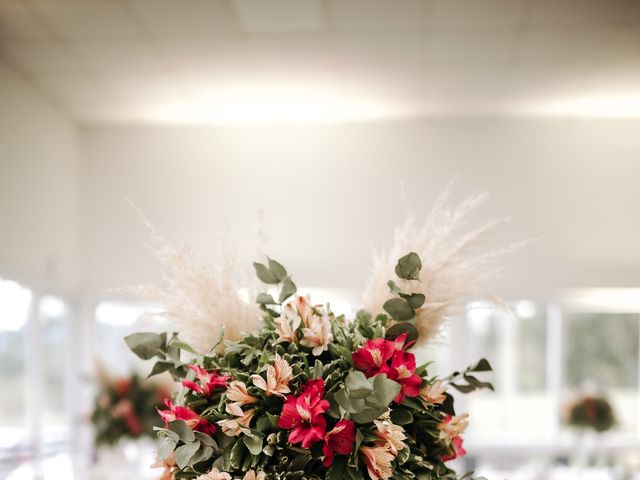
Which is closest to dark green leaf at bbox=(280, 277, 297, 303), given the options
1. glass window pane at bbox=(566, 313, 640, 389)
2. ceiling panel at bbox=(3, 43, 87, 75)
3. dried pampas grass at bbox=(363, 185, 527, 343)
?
dried pampas grass at bbox=(363, 185, 527, 343)

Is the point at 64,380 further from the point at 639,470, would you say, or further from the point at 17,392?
the point at 639,470

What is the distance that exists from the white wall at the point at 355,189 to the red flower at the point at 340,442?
13.9 ft

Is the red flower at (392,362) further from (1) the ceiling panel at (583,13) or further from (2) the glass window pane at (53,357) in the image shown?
(2) the glass window pane at (53,357)

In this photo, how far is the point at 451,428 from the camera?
1104mm

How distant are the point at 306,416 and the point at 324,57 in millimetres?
3256

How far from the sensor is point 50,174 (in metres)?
4.80

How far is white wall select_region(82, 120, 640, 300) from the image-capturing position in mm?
5223

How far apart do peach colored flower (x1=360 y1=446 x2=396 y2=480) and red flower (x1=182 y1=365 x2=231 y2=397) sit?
0.72ft

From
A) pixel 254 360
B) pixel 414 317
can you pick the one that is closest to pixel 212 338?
pixel 254 360

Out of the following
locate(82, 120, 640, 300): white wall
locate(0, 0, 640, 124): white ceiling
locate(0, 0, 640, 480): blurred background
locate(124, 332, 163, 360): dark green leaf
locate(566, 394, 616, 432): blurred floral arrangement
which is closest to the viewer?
locate(124, 332, 163, 360): dark green leaf

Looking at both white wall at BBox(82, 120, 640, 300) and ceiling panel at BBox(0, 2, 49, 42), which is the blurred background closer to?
white wall at BBox(82, 120, 640, 300)

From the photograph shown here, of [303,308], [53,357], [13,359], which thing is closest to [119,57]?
[13,359]

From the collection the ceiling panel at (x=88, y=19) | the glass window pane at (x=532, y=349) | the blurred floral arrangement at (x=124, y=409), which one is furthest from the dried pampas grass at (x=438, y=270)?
the glass window pane at (x=532, y=349)

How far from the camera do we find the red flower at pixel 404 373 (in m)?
1.04
